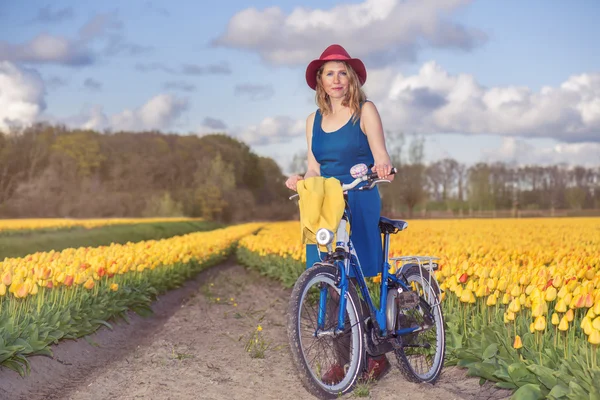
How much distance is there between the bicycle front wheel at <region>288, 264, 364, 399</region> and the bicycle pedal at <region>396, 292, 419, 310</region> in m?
0.64

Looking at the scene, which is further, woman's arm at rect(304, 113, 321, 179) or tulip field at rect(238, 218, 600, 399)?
woman's arm at rect(304, 113, 321, 179)

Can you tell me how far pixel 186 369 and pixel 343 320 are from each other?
6.99 ft

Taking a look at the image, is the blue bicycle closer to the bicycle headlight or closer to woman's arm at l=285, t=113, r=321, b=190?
the bicycle headlight

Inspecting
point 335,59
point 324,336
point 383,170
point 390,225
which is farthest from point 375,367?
point 335,59

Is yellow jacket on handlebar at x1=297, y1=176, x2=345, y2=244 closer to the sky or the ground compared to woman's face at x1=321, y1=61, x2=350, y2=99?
closer to the ground

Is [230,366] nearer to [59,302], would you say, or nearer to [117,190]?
[59,302]

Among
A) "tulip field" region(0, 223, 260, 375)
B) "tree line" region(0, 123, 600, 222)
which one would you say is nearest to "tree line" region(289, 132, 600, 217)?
"tree line" region(0, 123, 600, 222)

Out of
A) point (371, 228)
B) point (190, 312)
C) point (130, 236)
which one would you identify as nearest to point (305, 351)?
point (371, 228)

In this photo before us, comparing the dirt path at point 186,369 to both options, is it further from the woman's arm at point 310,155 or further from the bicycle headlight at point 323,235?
the woman's arm at point 310,155

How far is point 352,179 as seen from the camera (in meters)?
4.37

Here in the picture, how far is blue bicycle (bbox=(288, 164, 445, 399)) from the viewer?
380 centimetres

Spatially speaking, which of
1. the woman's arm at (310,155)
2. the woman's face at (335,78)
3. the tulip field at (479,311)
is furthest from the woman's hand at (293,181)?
the tulip field at (479,311)

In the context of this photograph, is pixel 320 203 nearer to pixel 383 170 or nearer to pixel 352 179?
pixel 383 170

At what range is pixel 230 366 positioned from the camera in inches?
221
